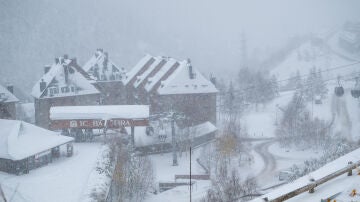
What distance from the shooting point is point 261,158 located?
48250 millimetres

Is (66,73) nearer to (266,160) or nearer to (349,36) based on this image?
(266,160)

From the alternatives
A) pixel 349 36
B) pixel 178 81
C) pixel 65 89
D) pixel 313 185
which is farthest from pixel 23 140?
pixel 349 36

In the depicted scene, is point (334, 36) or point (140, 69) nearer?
point (140, 69)

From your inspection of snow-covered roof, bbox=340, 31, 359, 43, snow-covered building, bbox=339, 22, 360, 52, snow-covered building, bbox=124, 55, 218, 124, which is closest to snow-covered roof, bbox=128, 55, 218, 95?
snow-covered building, bbox=124, 55, 218, 124

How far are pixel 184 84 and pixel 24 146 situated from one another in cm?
2687

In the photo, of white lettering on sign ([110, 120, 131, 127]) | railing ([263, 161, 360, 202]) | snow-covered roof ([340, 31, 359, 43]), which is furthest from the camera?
snow-covered roof ([340, 31, 359, 43])

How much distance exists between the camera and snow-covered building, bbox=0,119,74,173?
2988cm

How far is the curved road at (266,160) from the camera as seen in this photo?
135 ft

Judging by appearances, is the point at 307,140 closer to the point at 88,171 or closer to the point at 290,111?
the point at 290,111

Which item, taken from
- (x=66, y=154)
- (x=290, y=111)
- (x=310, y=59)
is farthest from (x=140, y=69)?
(x=310, y=59)

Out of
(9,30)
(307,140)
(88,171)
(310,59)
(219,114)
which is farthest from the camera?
(9,30)

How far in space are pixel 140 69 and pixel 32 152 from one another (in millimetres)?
34908

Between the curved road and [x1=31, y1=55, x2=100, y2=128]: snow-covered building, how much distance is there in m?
23.6

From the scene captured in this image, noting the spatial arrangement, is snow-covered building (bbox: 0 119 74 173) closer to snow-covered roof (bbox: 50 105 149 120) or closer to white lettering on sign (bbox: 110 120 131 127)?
snow-covered roof (bbox: 50 105 149 120)
